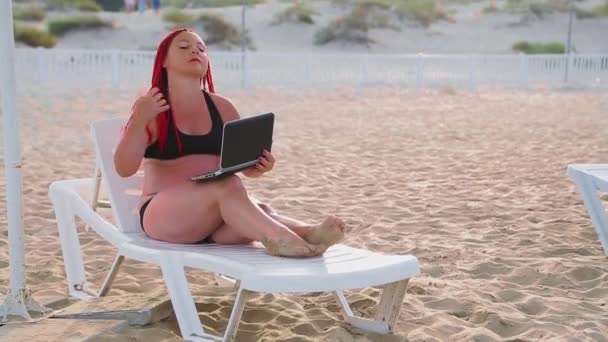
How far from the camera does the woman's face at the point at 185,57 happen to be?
3424 millimetres

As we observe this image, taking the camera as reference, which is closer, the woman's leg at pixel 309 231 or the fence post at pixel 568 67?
the woman's leg at pixel 309 231

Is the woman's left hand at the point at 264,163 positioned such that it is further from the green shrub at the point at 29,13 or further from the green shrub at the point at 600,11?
the green shrub at the point at 600,11

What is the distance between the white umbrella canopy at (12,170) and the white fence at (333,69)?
13345 millimetres

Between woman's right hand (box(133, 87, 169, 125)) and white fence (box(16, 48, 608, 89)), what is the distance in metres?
13.7

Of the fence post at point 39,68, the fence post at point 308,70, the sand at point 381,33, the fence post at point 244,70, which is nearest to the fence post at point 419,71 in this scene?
the fence post at point 308,70

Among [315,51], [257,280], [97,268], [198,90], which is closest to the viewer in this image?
[257,280]

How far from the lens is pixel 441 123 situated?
12.1 m

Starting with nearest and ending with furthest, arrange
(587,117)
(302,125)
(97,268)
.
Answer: (97,268), (302,125), (587,117)

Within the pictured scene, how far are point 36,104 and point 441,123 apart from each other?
20.5ft

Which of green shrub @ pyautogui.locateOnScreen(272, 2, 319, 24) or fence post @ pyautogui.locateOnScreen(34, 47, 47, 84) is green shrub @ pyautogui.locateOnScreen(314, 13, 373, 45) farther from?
fence post @ pyautogui.locateOnScreen(34, 47, 47, 84)

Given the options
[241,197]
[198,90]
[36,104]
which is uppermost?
[198,90]

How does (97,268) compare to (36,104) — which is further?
(36,104)

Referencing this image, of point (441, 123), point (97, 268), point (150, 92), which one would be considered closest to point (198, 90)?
point (150, 92)

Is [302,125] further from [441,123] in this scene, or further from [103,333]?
[103,333]
